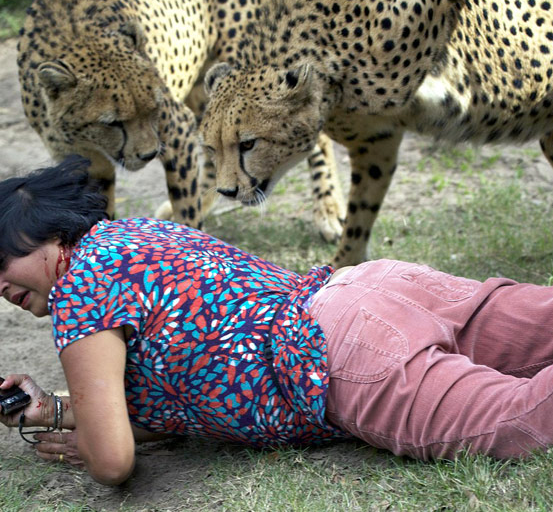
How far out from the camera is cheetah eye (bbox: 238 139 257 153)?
11.8 feet

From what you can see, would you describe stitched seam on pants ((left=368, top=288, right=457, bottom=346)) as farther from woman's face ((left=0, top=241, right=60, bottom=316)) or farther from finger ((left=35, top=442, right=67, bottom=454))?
finger ((left=35, top=442, right=67, bottom=454))

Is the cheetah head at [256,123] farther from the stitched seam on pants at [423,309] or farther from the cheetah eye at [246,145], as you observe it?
the stitched seam on pants at [423,309]

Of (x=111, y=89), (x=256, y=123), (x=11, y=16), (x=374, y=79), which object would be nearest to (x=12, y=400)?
(x=256, y=123)

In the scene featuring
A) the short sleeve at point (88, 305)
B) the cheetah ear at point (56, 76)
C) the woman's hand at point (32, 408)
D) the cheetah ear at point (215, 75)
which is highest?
the cheetah ear at point (215, 75)

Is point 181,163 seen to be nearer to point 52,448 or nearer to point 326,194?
point 326,194

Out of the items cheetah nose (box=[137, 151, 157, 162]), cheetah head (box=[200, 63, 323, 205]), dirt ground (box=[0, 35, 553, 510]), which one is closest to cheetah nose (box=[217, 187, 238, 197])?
cheetah head (box=[200, 63, 323, 205])

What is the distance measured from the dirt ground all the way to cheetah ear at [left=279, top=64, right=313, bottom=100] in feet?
3.51

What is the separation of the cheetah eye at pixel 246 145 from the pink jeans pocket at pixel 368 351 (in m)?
1.35

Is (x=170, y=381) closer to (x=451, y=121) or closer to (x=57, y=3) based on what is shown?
(x=451, y=121)

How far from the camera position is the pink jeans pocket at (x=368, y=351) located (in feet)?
7.73

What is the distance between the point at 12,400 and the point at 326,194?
2.71 m

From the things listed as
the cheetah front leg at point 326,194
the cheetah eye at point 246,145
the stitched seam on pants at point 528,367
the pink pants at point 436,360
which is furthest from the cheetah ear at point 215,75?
the stitched seam on pants at point 528,367

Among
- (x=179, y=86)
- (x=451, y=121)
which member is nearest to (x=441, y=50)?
(x=451, y=121)

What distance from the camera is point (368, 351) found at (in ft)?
7.82
